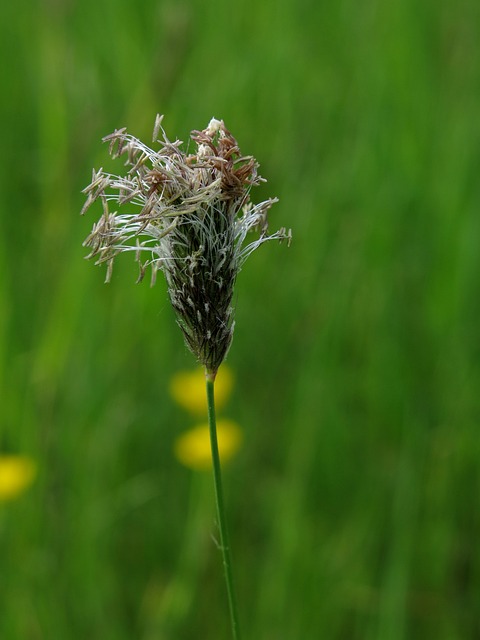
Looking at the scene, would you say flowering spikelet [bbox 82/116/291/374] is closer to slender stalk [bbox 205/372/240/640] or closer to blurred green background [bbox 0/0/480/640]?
slender stalk [bbox 205/372/240/640]

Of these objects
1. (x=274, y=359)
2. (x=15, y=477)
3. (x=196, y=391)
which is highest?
(x=274, y=359)

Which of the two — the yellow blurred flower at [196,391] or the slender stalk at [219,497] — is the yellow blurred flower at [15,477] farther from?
the slender stalk at [219,497]

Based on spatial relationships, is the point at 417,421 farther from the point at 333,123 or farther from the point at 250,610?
the point at 333,123

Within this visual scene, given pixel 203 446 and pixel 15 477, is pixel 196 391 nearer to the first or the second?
pixel 203 446

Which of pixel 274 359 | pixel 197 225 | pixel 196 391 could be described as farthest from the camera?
pixel 274 359

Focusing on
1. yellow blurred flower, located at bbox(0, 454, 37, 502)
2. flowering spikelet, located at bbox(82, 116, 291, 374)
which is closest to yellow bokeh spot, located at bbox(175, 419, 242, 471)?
yellow blurred flower, located at bbox(0, 454, 37, 502)

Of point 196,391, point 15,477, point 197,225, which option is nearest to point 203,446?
point 196,391

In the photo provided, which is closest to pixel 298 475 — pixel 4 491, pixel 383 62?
pixel 4 491
